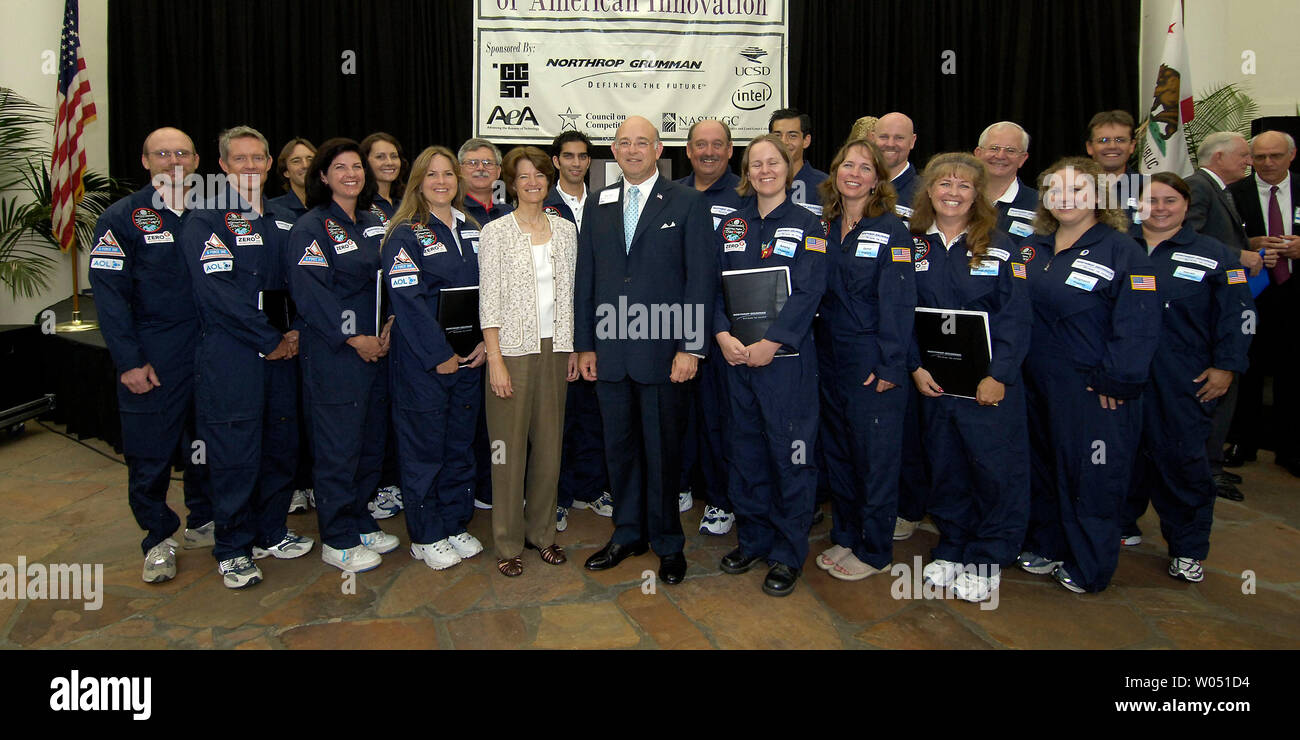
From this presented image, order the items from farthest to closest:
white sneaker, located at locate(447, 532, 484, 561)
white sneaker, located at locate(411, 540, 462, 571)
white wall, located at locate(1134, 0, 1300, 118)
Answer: white wall, located at locate(1134, 0, 1300, 118), white sneaker, located at locate(447, 532, 484, 561), white sneaker, located at locate(411, 540, 462, 571)

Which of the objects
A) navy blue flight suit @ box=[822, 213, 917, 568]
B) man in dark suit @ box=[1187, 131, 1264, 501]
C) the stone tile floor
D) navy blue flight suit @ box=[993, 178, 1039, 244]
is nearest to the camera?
the stone tile floor

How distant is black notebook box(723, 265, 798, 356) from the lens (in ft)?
10.5

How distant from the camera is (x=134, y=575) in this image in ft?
11.4

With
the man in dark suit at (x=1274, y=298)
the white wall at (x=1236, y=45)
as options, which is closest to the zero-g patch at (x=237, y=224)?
the man in dark suit at (x=1274, y=298)

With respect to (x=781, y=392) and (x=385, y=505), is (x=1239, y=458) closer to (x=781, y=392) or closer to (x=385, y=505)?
(x=781, y=392)

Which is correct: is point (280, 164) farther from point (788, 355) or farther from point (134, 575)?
point (788, 355)

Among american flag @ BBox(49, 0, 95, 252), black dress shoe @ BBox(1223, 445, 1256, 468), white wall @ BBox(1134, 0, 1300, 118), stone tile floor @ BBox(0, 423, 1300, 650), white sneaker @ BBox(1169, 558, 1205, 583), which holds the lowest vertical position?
stone tile floor @ BBox(0, 423, 1300, 650)

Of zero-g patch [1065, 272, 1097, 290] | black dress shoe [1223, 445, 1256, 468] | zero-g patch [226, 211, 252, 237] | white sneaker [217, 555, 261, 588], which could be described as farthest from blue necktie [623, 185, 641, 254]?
black dress shoe [1223, 445, 1256, 468]

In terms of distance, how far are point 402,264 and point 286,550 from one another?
5.02 feet

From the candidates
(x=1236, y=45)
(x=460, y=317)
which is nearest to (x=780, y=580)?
(x=460, y=317)

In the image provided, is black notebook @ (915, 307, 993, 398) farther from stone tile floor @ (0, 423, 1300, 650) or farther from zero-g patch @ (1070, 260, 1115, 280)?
stone tile floor @ (0, 423, 1300, 650)

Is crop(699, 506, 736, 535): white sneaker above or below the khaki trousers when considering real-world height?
below

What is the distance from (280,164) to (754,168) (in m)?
2.87

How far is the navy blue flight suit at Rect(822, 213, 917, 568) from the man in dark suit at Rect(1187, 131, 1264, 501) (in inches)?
91.2
